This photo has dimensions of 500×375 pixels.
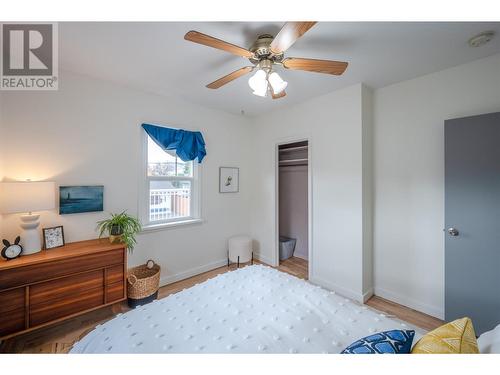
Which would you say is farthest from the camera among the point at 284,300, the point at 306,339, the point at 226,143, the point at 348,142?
the point at 226,143

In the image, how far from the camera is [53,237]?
6.43 feet

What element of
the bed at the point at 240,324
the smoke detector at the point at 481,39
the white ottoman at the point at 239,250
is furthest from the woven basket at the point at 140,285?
the smoke detector at the point at 481,39

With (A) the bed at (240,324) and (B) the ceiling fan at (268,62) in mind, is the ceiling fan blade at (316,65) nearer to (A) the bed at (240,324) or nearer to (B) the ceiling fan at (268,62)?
(B) the ceiling fan at (268,62)

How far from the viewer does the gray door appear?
1714 millimetres

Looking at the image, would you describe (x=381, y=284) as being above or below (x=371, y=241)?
below

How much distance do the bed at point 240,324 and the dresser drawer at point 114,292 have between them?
0.93 metres

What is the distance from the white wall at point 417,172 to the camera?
1925mm

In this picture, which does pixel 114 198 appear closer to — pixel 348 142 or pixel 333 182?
pixel 333 182

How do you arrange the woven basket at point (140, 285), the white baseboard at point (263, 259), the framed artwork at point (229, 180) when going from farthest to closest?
the white baseboard at point (263, 259)
the framed artwork at point (229, 180)
the woven basket at point (140, 285)

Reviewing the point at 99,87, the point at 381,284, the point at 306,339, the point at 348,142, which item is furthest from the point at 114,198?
the point at 381,284

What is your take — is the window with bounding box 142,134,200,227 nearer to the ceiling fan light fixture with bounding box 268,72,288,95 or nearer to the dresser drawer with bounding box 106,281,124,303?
the dresser drawer with bounding box 106,281,124,303
